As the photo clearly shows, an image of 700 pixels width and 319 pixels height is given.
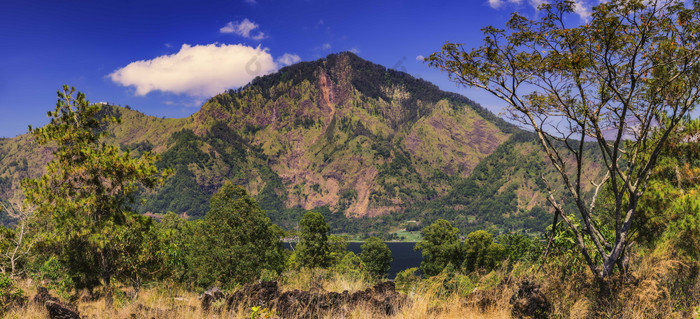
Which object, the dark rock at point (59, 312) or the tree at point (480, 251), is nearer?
the dark rock at point (59, 312)

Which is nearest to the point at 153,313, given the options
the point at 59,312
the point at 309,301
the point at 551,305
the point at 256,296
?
the point at 59,312

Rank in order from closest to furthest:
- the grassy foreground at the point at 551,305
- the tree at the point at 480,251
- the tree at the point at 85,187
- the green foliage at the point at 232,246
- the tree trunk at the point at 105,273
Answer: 1. the grassy foreground at the point at 551,305
2. the tree at the point at 85,187
3. the tree trunk at the point at 105,273
4. the green foliage at the point at 232,246
5. the tree at the point at 480,251

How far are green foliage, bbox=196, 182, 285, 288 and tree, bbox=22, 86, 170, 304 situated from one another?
11459 millimetres

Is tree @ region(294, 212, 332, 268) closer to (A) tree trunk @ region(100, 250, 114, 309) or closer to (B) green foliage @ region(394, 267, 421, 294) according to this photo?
(B) green foliage @ region(394, 267, 421, 294)

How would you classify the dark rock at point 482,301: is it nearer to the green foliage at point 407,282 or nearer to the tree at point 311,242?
the green foliage at point 407,282

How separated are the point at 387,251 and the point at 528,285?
71.7m

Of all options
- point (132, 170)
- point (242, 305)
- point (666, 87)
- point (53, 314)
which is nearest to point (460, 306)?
point (242, 305)

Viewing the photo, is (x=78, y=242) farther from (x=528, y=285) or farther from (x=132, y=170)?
(x=528, y=285)

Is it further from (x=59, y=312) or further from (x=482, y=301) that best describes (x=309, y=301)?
(x=59, y=312)

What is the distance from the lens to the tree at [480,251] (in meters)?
55.0

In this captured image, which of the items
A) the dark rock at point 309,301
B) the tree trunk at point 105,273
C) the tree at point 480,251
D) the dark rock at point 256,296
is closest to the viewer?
the dark rock at point 309,301

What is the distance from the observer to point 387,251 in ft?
252

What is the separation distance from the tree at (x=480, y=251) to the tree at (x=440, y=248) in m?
1.60

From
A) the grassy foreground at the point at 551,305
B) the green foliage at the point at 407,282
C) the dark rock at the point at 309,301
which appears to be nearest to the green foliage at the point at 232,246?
the green foliage at the point at 407,282
